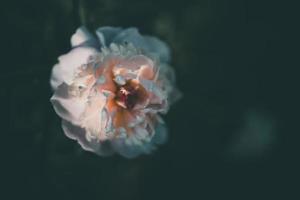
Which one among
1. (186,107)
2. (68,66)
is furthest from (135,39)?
(186,107)

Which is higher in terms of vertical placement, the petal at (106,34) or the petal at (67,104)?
the petal at (106,34)

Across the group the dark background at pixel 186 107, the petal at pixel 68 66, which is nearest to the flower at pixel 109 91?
the petal at pixel 68 66

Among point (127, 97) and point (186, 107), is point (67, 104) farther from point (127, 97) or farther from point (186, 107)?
point (186, 107)

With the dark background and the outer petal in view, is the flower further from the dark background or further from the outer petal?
the dark background

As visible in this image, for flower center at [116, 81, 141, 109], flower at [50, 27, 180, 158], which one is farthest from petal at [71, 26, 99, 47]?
flower center at [116, 81, 141, 109]

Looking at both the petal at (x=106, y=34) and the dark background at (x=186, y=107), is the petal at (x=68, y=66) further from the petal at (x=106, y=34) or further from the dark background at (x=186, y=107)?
the dark background at (x=186, y=107)
